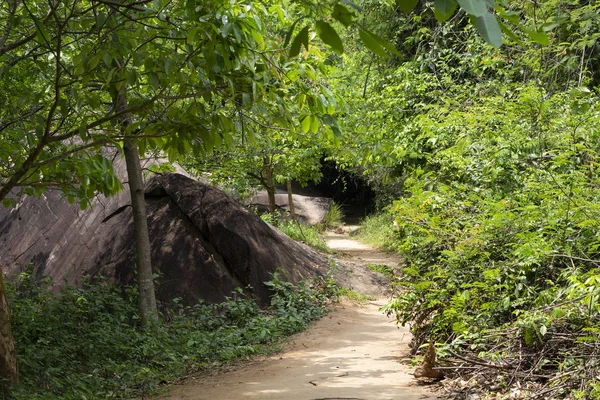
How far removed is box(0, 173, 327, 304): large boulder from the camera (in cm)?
1062

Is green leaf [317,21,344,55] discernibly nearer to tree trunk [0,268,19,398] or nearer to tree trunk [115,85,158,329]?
tree trunk [0,268,19,398]

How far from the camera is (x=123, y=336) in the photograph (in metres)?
7.76

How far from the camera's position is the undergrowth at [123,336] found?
637cm

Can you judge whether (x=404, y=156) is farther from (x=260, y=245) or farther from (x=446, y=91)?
(x=260, y=245)

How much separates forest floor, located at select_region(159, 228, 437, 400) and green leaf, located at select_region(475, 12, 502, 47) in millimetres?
4005

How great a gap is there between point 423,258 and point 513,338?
2.23 m

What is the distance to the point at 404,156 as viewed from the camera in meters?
12.9

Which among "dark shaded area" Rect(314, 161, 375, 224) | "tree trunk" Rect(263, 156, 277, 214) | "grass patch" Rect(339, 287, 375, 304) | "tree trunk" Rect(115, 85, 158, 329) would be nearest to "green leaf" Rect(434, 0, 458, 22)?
"tree trunk" Rect(115, 85, 158, 329)

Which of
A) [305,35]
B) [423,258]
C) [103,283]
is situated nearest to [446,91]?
[423,258]

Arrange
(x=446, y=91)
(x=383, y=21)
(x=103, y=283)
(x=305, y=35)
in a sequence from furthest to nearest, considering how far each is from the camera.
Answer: (x=383, y=21) → (x=446, y=91) → (x=103, y=283) → (x=305, y=35)

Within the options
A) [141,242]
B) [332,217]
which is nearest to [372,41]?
[141,242]

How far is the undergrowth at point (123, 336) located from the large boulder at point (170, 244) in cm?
45

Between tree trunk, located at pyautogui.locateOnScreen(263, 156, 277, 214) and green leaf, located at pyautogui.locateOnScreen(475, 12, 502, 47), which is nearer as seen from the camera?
green leaf, located at pyautogui.locateOnScreen(475, 12, 502, 47)

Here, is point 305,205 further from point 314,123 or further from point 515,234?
point 314,123
